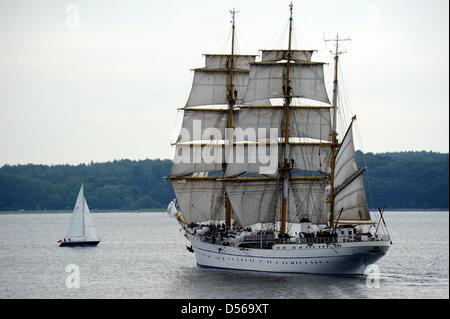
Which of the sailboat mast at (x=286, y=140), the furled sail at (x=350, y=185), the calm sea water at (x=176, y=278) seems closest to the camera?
the calm sea water at (x=176, y=278)

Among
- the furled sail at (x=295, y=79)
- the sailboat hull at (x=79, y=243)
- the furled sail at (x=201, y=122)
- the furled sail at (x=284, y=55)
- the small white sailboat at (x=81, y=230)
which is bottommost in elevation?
the sailboat hull at (x=79, y=243)

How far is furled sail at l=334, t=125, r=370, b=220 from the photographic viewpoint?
249ft

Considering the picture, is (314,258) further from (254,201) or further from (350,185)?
(254,201)

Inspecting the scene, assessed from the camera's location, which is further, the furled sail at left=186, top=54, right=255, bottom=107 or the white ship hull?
the furled sail at left=186, top=54, right=255, bottom=107

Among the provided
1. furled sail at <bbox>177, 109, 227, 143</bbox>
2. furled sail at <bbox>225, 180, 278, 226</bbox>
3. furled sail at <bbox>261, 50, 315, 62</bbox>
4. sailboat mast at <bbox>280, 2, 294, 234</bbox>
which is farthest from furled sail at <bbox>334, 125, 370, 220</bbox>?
furled sail at <bbox>177, 109, 227, 143</bbox>

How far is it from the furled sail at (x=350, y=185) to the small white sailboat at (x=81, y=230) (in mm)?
40132

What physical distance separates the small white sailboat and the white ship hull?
33466 mm

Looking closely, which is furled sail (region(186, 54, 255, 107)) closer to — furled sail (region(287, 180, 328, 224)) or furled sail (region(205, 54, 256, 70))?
furled sail (region(205, 54, 256, 70))

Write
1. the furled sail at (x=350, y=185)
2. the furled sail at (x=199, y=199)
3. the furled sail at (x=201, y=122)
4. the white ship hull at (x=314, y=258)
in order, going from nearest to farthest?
the white ship hull at (x=314, y=258) → the furled sail at (x=350, y=185) → the furled sail at (x=199, y=199) → the furled sail at (x=201, y=122)

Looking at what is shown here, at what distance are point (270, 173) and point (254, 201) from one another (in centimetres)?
257

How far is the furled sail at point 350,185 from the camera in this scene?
7575 centimetres

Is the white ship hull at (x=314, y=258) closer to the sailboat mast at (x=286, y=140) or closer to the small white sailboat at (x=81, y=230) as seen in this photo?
the sailboat mast at (x=286, y=140)

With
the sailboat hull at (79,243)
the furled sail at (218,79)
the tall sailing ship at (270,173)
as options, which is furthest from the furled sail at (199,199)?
the sailboat hull at (79,243)
